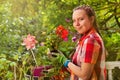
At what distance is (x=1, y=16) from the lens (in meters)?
3.76

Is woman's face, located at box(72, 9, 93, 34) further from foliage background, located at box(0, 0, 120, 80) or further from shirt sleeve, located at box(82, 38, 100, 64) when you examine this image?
foliage background, located at box(0, 0, 120, 80)

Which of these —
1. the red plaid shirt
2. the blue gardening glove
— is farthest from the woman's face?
the blue gardening glove

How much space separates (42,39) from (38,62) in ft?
3.88

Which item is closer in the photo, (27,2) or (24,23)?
(24,23)

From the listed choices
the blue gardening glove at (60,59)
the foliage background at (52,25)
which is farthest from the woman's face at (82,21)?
the foliage background at (52,25)

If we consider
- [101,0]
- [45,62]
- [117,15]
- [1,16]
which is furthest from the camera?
[117,15]

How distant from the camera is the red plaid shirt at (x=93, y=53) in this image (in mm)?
1651

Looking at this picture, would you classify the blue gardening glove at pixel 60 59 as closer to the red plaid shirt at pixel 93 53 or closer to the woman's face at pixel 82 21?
the red plaid shirt at pixel 93 53

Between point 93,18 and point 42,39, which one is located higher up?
point 93,18

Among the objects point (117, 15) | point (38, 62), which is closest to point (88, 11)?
point (38, 62)

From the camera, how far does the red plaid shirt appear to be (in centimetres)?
165

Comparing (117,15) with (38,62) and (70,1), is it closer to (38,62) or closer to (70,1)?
(70,1)

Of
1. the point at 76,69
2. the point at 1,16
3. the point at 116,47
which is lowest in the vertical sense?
the point at 116,47

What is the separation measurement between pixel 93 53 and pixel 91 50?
0.06ft
